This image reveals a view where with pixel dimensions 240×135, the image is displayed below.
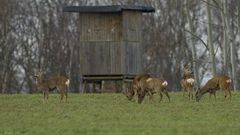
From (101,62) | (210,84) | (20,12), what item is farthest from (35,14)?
(210,84)

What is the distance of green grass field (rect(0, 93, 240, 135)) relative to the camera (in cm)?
1916

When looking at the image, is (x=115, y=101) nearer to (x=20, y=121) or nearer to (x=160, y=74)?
(x=20, y=121)

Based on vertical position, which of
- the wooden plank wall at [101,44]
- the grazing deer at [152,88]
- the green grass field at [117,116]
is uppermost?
the wooden plank wall at [101,44]

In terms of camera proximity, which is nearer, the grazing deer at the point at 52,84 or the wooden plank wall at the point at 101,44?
the grazing deer at the point at 52,84

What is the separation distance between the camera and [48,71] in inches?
2717

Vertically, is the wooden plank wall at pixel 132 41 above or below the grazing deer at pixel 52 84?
above

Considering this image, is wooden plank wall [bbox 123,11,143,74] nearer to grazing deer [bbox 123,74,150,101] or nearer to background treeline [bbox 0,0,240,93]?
grazing deer [bbox 123,74,150,101]

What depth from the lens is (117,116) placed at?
23.1 meters

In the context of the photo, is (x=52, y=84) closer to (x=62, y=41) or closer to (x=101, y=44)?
(x=101, y=44)

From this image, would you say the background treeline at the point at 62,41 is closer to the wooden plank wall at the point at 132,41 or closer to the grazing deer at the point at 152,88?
the wooden plank wall at the point at 132,41

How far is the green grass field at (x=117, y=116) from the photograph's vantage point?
1916 centimetres

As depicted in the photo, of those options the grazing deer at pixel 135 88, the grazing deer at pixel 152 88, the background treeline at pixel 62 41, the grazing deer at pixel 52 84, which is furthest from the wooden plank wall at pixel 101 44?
the background treeline at pixel 62 41

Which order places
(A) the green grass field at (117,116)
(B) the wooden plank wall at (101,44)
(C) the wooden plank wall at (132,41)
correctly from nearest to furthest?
(A) the green grass field at (117,116) < (B) the wooden plank wall at (101,44) < (C) the wooden plank wall at (132,41)

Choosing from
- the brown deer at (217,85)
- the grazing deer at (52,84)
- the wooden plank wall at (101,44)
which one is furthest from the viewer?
the wooden plank wall at (101,44)
